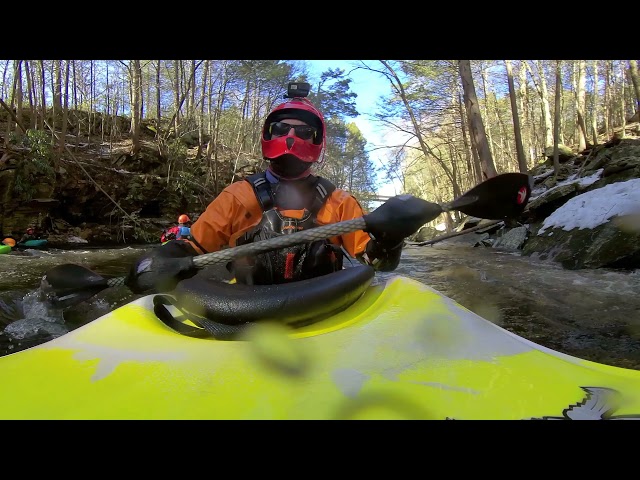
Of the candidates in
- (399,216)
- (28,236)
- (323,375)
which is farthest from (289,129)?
(28,236)

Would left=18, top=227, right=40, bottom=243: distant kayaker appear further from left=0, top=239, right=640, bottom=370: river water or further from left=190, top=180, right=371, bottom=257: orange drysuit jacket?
left=190, top=180, right=371, bottom=257: orange drysuit jacket

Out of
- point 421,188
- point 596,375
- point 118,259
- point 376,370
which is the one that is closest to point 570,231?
point 596,375

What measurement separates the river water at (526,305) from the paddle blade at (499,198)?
1.47m

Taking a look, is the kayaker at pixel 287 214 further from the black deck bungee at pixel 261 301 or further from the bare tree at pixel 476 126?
the bare tree at pixel 476 126

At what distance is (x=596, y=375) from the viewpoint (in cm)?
115

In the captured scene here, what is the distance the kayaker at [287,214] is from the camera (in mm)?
1894

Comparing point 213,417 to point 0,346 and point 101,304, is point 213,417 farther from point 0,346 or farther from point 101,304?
point 101,304

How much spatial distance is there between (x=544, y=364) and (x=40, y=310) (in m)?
3.89

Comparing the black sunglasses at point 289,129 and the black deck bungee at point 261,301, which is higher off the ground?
the black sunglasses at point 289,129

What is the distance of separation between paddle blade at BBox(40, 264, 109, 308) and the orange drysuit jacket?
0.49 metres

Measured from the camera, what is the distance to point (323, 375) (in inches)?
41.4

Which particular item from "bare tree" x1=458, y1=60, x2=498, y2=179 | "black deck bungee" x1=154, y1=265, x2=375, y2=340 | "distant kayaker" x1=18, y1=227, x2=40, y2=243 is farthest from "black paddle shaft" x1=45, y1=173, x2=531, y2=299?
"distant kayaker" x1=18, y1=227, x2=40, y2=243

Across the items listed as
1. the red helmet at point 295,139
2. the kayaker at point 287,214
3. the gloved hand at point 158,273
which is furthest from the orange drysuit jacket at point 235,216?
the gloved hand at point 158,273

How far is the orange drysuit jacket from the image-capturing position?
2.03m
